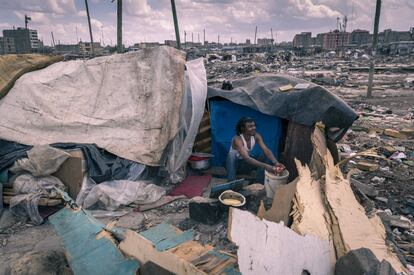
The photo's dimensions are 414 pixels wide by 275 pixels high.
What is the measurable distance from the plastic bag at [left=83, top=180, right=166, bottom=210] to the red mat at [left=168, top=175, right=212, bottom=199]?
275 millimetres

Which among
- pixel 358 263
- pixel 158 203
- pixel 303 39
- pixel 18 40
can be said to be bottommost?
pixel 158 203

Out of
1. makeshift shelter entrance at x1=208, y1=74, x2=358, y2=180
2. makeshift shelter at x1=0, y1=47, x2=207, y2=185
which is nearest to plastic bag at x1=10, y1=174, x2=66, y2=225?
makeshift shelter at x1=0, y1=47, x2=207, y2=185

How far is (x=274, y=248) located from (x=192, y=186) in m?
2.77

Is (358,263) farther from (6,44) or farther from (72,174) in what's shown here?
(6,44)

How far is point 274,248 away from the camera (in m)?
2.25

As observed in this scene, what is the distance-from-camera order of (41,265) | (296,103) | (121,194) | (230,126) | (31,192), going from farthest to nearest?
1. (230,126)
2. (296,103)
3. (121,194)
4. (31,192)
5. (41,265)

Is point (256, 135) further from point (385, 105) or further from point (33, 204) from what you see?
point (385, 105)

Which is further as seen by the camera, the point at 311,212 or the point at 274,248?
the point at 311,212

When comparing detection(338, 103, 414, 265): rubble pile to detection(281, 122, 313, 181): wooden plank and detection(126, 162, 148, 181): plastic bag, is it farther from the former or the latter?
detection(126, 162, 148, 181): plastic bag

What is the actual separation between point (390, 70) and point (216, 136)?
73.3 ft

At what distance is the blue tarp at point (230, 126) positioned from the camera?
16.9ft

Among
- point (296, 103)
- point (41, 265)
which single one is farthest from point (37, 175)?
point (296, 103)

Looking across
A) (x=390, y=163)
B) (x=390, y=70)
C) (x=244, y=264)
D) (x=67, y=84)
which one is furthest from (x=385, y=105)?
(x=390, y=70)

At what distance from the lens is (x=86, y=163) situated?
14.8 ft
